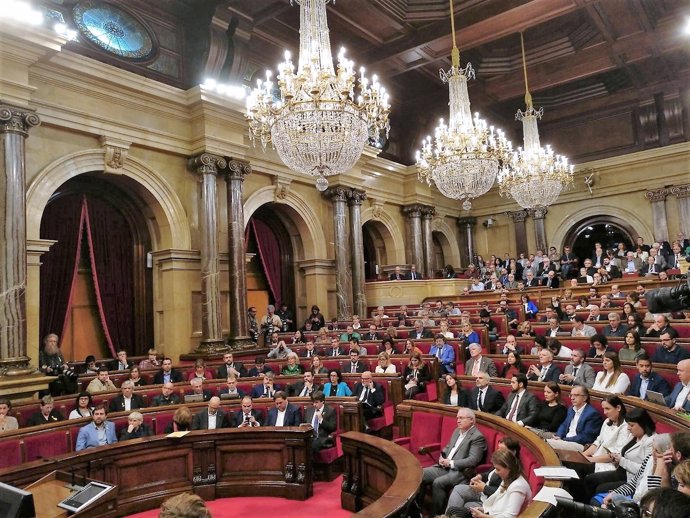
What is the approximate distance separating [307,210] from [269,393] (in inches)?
250

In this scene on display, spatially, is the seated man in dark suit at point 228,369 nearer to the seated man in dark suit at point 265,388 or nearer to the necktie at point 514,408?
the seated man in dark suit at point 265,388

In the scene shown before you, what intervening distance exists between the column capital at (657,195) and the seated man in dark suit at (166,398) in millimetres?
13555

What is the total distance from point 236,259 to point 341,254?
10.6 ft

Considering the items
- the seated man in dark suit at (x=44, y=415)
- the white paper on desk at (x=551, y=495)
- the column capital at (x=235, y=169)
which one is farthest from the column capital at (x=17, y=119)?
the white paper on desk at (x=551, y=495)

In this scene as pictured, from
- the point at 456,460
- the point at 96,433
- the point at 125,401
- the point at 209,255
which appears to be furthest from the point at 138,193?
the point at 456,460

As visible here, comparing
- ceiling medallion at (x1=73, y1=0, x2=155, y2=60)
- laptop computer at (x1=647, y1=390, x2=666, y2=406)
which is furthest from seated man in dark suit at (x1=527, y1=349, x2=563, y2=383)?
ceiling medallion at (x1=73, y1=0, x2=155, y2=60)

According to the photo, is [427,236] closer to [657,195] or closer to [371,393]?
[657,195]

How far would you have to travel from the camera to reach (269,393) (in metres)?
6.30

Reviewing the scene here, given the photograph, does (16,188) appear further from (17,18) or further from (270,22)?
(270,22)

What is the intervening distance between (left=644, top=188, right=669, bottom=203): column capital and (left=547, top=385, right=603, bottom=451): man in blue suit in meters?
12.3

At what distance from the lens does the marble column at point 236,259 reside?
9445 millimetres

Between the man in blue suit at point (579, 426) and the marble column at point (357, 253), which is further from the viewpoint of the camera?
the marble column at point (357, 253)

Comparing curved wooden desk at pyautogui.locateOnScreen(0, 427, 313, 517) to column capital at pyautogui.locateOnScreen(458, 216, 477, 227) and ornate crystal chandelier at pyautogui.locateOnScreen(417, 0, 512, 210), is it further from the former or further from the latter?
column capital at pyautogui.locateOnScreen(458, 216, 477, 227)

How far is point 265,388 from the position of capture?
6305 mm
